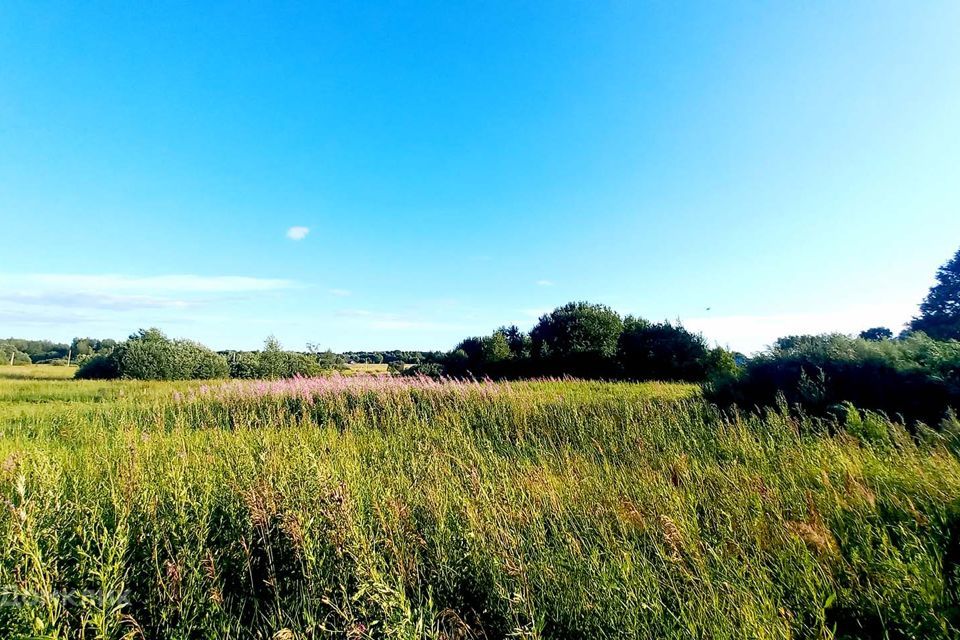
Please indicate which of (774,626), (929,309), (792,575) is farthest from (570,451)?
(929,309)

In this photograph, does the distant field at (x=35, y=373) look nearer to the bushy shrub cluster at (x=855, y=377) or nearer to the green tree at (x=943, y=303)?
the bushy shrub cluster at (x=855, y=377)

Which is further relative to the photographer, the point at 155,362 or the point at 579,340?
the point at 155,362

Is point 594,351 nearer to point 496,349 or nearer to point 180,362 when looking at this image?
point 496,349

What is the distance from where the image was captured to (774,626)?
6.43 ft

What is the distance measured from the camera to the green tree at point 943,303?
31.0 m

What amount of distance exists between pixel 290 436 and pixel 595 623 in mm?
5114

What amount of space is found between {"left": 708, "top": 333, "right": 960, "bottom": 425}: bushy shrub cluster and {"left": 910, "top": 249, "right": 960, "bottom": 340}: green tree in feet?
108

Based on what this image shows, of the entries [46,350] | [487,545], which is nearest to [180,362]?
[487,545]

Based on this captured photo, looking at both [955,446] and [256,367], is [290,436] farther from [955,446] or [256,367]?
[256,367]

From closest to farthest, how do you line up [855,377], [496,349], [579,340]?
[855,377] → [579,340] → [496,349]

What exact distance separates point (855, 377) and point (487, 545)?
8.23 m

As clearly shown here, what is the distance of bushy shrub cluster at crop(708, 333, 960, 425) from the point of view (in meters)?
6.57

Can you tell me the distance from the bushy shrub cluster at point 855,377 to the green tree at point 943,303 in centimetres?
3293

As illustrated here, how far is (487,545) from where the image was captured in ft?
8.49
